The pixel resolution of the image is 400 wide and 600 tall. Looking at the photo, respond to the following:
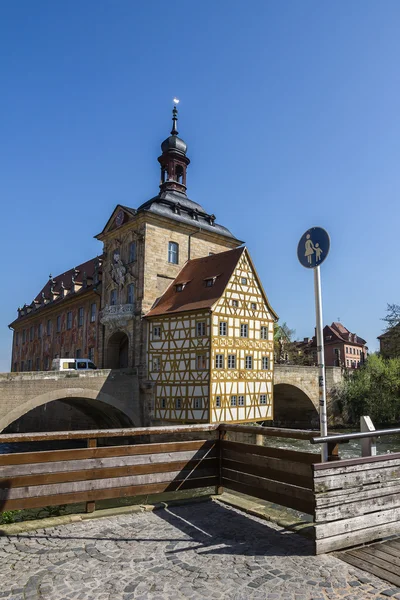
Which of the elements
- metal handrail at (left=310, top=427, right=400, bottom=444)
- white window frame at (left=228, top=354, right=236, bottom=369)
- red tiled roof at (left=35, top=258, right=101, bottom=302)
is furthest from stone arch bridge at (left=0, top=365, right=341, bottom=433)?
metal handrail at (left=310, top=427, right=400, bottom=444)

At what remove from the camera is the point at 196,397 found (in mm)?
22500

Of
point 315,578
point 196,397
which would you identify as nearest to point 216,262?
point 196,397

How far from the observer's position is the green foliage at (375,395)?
36375mm

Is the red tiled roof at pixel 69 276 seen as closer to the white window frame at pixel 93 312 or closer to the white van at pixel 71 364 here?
the white window frame at pixel 93 312

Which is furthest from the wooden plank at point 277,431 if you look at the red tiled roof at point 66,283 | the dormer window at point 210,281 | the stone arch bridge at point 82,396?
the red tiled roof at point 66,283

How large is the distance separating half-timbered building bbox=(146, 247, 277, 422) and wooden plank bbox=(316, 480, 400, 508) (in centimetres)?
1722

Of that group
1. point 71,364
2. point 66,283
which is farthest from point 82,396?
point 66,283

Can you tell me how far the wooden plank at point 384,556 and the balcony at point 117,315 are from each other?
894 inches

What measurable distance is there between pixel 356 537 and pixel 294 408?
3369 cm

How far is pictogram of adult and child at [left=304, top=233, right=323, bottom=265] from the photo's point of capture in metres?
6.03

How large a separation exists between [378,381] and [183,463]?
34970mm

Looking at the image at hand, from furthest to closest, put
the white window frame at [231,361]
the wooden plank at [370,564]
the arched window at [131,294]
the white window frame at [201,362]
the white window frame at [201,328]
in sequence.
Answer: the arched window at [131,294]
the white window frame at [231,361]
the white window frame at [201,328]
the white window frame at [201,362]
the wooden plank at [370,564]

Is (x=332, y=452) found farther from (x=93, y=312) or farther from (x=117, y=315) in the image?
(x=93, y=312)

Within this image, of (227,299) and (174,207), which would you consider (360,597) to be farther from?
(174,207)
